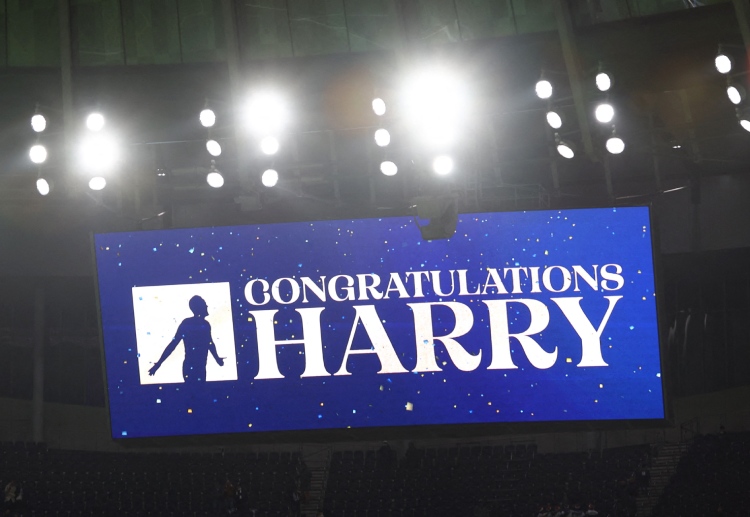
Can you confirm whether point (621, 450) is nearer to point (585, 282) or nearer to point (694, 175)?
point (694, 175)

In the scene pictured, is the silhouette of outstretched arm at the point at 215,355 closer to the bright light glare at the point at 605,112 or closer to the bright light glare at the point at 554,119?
the bright light glare at the point at 554,119

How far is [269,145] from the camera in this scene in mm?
15281

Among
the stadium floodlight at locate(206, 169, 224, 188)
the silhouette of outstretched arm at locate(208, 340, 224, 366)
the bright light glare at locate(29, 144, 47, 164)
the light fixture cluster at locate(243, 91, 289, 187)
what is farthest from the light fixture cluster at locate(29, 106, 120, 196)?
the silhouette of outstretched arm at locate(208, 340, 224, 366)

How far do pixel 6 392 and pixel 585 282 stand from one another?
→ 1650cm

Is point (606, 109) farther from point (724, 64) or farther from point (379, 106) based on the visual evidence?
point (379, 106)

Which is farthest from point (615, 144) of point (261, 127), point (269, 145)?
point (261, 127)

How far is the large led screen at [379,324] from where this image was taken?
51.7 feet

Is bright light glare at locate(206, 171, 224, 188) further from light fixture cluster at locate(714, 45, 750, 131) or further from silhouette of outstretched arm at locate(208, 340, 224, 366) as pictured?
light fixture cluster at locate(714, 45, 750, 131)

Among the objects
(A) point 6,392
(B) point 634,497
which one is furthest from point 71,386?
(B) point 634,497

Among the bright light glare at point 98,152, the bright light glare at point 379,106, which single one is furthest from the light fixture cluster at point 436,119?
the bright light glare at point 98,152

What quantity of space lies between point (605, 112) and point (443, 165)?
2.32 metres

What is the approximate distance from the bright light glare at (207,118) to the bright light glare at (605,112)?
515 centimetres

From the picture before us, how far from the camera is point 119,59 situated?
1694cm

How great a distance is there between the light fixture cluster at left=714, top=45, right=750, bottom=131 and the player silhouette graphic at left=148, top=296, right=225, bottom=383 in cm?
784
